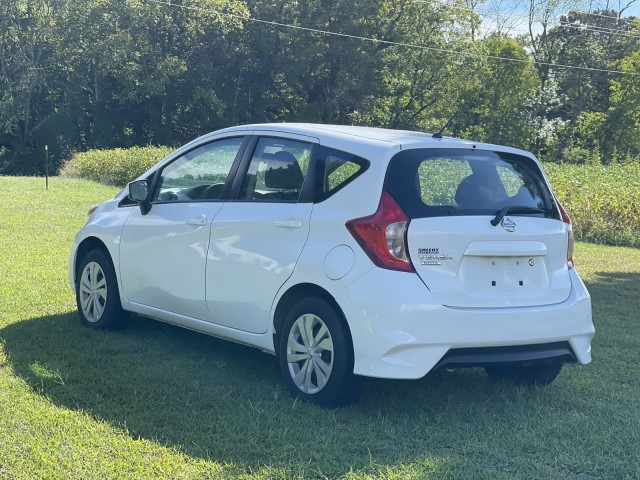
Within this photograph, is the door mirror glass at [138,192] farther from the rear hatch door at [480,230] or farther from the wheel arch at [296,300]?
the rear hatch door at [480,230]

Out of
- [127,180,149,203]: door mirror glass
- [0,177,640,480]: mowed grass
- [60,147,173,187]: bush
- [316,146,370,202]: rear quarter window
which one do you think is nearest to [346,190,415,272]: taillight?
[316,146,370,202]: rear quarter window

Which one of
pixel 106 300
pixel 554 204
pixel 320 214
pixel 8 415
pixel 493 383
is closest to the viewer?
pixel 8 415

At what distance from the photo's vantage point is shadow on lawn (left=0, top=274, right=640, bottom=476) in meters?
4.47

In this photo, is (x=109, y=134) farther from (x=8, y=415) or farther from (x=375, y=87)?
(x=8, y=415)

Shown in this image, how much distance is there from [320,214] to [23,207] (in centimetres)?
1406

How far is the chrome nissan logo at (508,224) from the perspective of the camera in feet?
16.7

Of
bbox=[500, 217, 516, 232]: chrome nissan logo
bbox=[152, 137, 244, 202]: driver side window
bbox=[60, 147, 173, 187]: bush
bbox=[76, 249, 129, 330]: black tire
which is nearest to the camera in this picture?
bbox=[500, 217, 516, 232]: chrome nissan logo

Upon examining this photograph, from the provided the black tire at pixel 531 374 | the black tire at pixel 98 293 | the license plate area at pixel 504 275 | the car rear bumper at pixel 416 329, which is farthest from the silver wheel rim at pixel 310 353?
the black tire at pixel 98 293

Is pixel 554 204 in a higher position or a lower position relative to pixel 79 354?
higher

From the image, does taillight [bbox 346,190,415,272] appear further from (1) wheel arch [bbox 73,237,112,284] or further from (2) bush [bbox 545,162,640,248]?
(2) bush [bbox 545,162,640,248]

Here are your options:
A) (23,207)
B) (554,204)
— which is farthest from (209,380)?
(23,207)

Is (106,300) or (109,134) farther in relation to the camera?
(109,134)

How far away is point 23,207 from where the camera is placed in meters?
17.8

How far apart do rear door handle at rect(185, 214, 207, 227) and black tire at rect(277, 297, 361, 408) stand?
1093mm
